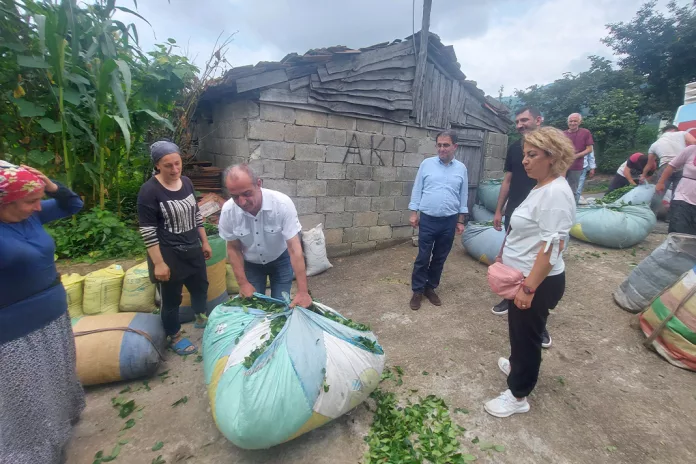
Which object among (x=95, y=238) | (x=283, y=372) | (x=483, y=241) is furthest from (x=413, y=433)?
(x=95, y=238)

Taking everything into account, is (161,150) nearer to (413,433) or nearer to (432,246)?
(413,433)

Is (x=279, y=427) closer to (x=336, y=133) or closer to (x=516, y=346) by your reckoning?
(x=516, y=346)

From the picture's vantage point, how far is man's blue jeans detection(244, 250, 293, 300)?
2736 mm

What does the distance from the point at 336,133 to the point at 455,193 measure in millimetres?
2177

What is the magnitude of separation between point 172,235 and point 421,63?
15.6ft

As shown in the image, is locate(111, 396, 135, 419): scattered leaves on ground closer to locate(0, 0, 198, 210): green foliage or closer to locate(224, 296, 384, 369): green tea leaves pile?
locate(224, 296, 384, 369): green tea leaves pile

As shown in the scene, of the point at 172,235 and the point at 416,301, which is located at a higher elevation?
the point at 172,235

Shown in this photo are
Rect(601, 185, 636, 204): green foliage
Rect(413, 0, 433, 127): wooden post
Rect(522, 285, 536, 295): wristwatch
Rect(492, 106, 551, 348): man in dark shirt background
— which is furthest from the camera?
Rect(601, 185, 636, 204): green foliage

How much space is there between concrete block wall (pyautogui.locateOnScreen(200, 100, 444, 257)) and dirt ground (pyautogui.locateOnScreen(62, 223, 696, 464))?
64.5 inches

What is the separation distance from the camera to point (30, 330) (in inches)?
66.9

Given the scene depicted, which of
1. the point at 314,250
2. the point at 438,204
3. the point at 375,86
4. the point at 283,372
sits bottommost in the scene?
the point at 314,250

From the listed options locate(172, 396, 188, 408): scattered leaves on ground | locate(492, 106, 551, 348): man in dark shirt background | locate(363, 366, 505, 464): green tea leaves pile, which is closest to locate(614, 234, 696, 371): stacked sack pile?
locate(492, 106, 551, 348): man in dark shirt background

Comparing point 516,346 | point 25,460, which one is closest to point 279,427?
point 25,460

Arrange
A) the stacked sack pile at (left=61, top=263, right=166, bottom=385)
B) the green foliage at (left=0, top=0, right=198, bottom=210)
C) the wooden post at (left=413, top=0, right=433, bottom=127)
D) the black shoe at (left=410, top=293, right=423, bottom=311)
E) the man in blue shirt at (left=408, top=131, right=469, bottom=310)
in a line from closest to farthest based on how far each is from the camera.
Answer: the stacked sack pile at (left=61, top=263, right=166, bottom=385)
the green foliage at (left=0, top=0, right=198, bottom=210)
the man in blue shirt at (left=408, top=131, right=469, bottom=310)
the black shoe at (left=410, top=293, right=423, bottom=311)
the wooden post at (left=413, top=0, right=433, bottom=127)
